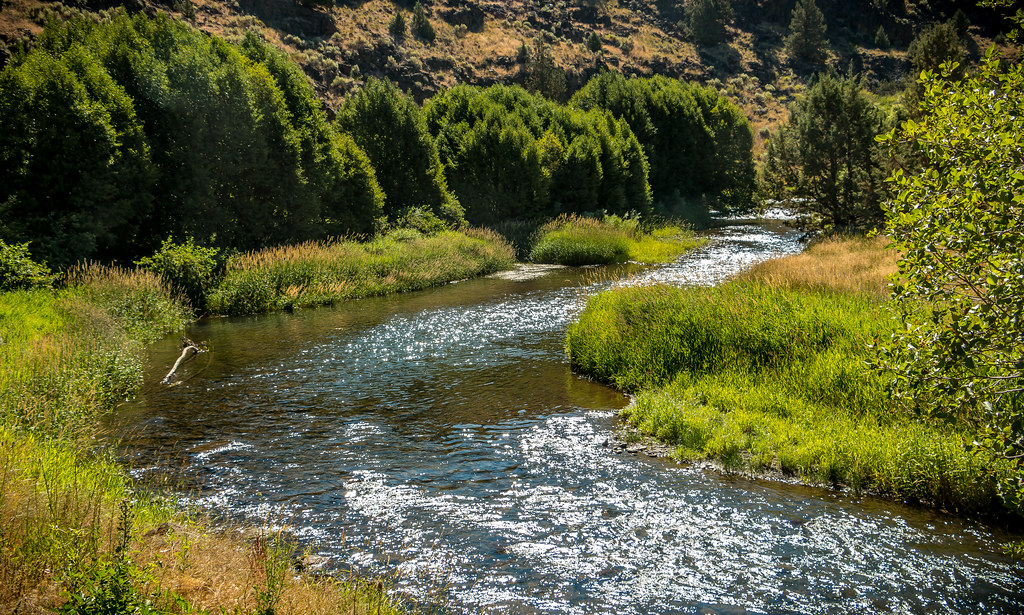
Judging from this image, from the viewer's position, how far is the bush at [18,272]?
18438mm

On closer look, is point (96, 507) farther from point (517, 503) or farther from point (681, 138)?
point (681, 138)

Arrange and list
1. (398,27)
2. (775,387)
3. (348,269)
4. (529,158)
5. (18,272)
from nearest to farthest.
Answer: (775,387), (18,272), (348,269), (529,158), (398,27)

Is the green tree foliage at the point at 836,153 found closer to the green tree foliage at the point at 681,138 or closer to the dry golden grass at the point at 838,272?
the dry golden grass at the point at 838,272

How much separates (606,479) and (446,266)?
2403cm

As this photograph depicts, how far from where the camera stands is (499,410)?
12.3m

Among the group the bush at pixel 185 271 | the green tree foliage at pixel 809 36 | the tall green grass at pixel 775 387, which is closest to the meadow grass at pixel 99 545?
the tall green grass at pixel 775 387

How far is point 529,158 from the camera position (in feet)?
139

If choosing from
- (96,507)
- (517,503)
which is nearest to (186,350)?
(517,503)

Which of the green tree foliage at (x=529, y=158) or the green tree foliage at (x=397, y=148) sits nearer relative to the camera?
the green tree foliage at (x=397, y=148)

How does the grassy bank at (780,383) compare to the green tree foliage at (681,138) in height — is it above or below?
below

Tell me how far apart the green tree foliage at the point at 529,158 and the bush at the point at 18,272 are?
27967mm

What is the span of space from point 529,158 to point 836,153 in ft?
63.3

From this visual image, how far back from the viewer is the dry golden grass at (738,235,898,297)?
14.7 m

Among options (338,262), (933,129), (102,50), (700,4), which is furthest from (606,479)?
(700,4)
